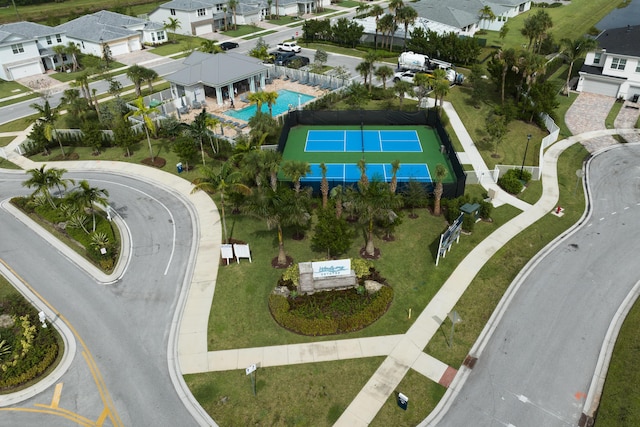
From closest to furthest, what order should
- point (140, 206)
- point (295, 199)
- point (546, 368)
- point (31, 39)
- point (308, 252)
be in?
point (546, 368) < point (295, 199) < point (308, 252) < point (140, 206) < point (31, 39)

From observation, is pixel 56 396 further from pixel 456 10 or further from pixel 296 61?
pixel 456 10

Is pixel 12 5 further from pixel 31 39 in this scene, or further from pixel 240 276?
pixel 240 276

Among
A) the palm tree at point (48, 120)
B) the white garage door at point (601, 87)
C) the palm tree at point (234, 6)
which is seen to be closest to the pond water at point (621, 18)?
the white garage door at point (601, 87)

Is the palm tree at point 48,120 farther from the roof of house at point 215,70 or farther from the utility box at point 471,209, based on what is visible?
the utility box at point 471,209

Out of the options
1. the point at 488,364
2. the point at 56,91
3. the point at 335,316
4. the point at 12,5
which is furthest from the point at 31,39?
the point at 488,364

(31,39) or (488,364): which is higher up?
(31,39)

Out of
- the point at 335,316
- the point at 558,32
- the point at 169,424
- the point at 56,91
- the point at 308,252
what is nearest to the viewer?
the point at 169,424
